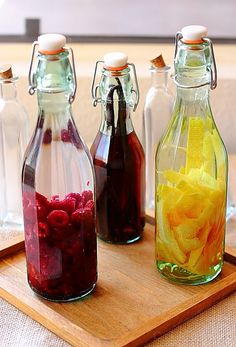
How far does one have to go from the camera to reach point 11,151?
1.06 metres

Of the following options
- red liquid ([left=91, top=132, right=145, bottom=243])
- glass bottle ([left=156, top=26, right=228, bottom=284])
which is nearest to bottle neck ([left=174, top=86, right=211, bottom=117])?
glass bottle ([left=156, top=26, right=228, bottom=284])

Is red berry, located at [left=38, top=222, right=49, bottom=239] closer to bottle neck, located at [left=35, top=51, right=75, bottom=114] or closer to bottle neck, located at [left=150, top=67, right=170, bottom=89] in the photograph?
bottle neck, located at [left=35, top=51, right=75, bottom=114]

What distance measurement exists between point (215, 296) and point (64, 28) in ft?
2.93

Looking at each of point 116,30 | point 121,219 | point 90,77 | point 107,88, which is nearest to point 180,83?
point 107,88

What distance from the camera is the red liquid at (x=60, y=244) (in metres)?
0.83

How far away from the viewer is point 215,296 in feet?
2.87

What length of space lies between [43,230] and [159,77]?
0.34 m

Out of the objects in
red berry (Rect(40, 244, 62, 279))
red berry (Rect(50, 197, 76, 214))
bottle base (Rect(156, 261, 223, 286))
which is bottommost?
bottle base (Rect(156, 261, 223, 286))

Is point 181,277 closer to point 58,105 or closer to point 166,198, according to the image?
point 166,198

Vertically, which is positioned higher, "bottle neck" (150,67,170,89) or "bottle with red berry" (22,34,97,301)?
"bottle neck" (150,67,170,89)

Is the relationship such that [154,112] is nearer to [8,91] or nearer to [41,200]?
[8,91]

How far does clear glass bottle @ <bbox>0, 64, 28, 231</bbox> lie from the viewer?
3.39 ft

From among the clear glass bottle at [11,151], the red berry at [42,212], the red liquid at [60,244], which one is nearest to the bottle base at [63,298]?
the red liquid at [60,244]

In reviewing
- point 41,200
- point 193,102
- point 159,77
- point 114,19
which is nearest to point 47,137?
point 41,200
